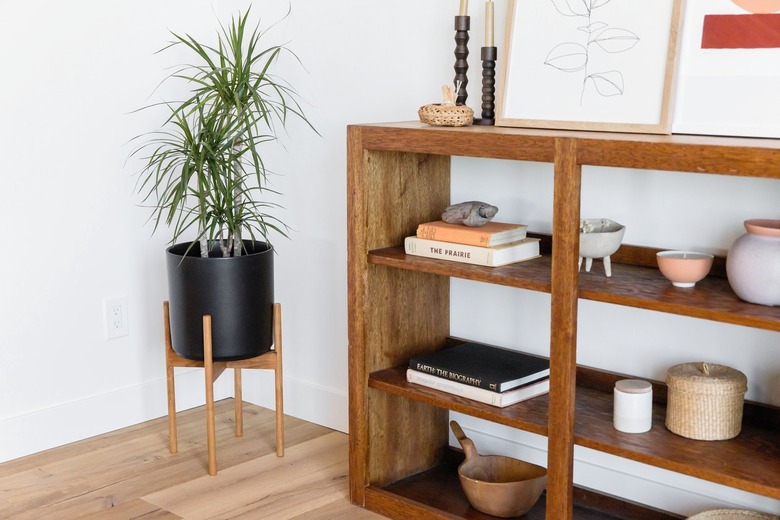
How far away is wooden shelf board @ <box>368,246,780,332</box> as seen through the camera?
165cm

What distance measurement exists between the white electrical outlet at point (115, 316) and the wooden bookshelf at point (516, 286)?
3.13ft

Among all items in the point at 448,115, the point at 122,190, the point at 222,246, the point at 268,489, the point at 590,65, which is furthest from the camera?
the point at 122,190

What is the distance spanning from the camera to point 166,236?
2980 millimetres

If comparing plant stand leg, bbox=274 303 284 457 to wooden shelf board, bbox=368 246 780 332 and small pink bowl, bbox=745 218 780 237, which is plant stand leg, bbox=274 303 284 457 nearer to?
wooden shelf board, bbox=368 246 780 332

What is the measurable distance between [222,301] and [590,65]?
115 centimetres

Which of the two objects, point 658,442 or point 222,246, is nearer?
point 658,442

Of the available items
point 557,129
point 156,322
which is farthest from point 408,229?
point 156,322

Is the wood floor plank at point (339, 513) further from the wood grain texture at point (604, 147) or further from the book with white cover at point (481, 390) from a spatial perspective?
the wood grain texture at point (604, 147)

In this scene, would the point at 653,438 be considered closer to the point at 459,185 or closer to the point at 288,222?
the point at 459,185

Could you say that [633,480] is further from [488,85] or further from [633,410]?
[488,85]

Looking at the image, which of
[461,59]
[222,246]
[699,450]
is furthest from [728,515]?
[222,246]

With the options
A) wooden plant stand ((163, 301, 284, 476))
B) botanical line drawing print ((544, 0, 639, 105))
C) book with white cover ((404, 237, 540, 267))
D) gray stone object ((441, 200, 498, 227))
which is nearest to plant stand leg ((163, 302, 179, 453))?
wooden plant stand ((163, 301, 284, 476))

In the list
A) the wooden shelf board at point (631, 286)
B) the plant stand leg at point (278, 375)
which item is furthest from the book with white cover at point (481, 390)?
the plant stand leg at point (278, 375)

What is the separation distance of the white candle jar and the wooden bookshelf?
3 centimetres
